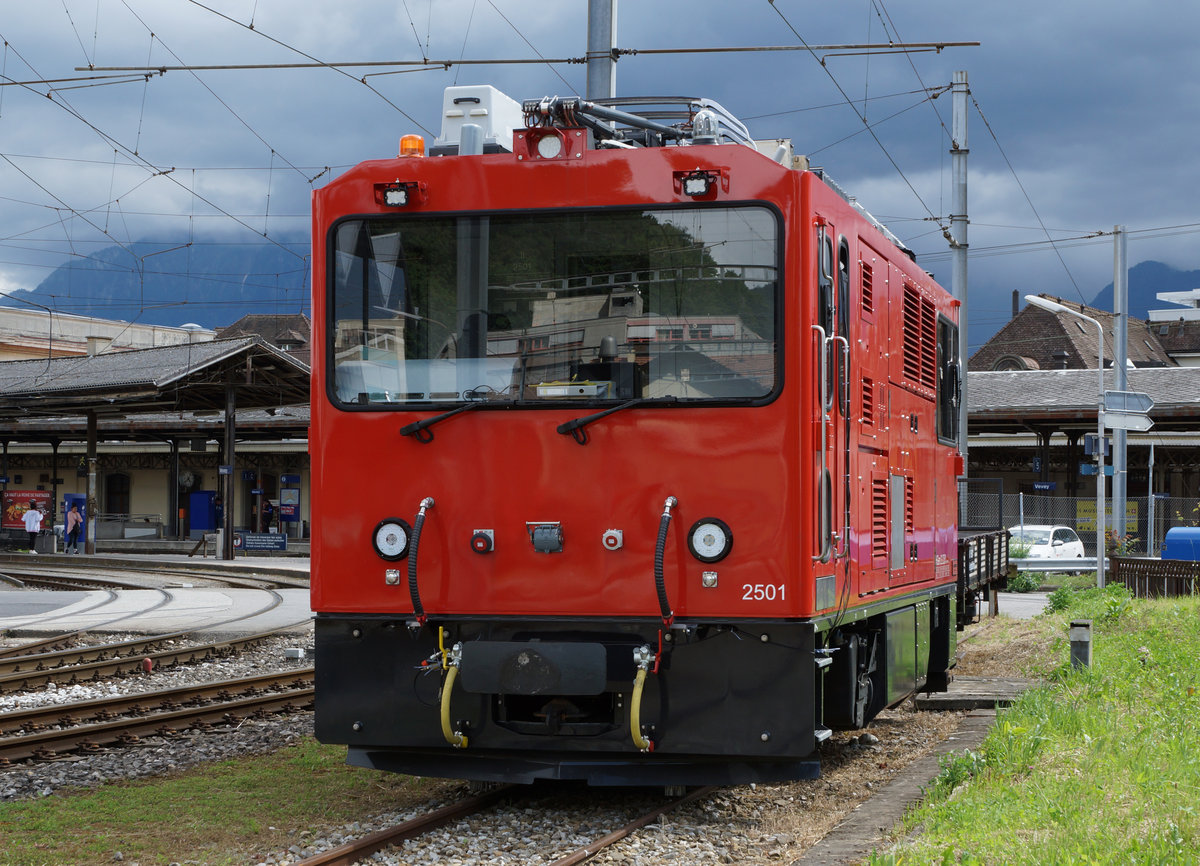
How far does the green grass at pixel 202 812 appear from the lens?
6.70 metres

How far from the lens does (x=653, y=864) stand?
6363 millimetres

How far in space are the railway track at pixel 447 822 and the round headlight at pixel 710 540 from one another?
4.70 ft

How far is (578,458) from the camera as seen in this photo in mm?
6855

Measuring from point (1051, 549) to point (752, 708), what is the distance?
90.9 ft

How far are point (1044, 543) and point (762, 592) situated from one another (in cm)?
2789

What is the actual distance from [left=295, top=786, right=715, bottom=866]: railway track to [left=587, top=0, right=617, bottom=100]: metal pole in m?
7.83

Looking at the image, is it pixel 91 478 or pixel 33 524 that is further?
pixel 33 524

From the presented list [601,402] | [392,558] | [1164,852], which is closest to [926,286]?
[601,402]

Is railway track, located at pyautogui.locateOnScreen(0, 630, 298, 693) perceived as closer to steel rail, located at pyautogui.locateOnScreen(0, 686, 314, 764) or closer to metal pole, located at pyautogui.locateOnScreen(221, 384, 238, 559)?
steel rail, located at pyautogui.locateOnScreen(0, 686, 314, 764)

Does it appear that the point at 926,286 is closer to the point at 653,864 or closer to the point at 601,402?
the point at 601,402

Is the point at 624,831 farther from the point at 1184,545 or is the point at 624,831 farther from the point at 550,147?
the point at 1184,545

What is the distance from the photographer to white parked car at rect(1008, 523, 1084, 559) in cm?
3212

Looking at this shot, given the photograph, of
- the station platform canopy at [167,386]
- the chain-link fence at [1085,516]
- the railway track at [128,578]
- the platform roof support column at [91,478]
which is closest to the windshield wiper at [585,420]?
the railway track at [128,578]

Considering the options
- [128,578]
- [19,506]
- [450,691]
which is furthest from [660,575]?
[19,506]
